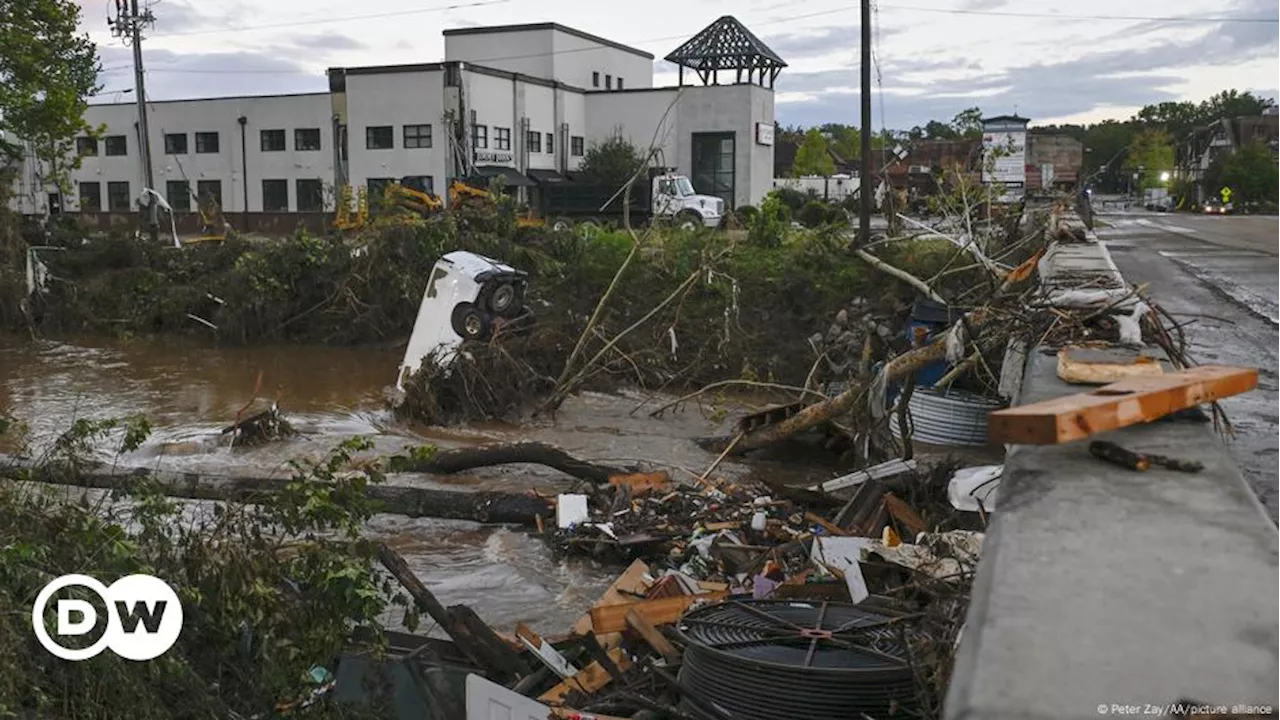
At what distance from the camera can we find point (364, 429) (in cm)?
1531

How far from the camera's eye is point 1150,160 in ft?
281

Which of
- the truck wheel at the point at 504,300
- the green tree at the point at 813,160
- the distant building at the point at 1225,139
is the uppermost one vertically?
the distant building at the point at 1225,139

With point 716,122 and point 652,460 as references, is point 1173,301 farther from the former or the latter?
point 716,122

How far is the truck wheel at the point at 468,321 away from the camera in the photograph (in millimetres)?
15242

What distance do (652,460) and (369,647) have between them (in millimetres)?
7526

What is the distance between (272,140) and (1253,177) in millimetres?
54141

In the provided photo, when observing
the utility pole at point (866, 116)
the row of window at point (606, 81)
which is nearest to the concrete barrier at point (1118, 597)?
the utility pole at point (866, 116)

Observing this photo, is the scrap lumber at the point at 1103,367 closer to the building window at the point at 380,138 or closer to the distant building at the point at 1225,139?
the building window at the point at 380,138

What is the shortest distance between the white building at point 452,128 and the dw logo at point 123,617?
3629cm

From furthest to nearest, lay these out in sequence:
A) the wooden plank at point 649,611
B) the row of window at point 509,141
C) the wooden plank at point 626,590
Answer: the row of window at point 509,141
the wooden plank at point 626,590
the wooden plank at point 649,611

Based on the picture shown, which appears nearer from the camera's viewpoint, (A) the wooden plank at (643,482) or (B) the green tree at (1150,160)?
(A) the wooden plank at (643,482)

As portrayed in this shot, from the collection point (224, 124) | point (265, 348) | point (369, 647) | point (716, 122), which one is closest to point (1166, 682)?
point (369, 647)

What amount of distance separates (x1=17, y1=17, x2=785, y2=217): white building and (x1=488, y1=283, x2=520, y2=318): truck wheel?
83.9 feet

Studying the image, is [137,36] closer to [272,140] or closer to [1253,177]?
[272,140]
